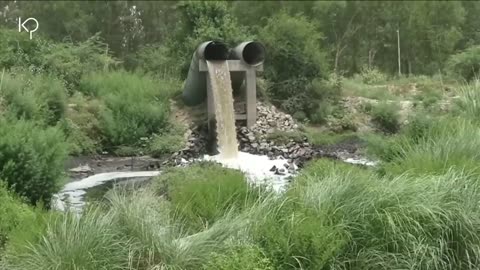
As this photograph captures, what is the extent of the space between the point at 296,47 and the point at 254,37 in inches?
43.8

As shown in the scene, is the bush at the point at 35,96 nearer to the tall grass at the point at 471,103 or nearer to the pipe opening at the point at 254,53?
the pipe opening at the point at 254,53

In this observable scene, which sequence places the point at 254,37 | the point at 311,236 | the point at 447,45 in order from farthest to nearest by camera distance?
1. the point at 447,45
2. the point at 254,37
3. the point at 311,236

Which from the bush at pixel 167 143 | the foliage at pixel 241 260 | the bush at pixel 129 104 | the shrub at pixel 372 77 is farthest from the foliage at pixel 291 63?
the foliage at pixel 241 260

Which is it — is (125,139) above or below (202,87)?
below

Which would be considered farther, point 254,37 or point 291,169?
point 254,37

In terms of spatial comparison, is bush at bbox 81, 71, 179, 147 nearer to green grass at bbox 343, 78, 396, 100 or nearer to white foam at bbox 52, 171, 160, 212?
white foam at bbox 52, 171, 160, 212

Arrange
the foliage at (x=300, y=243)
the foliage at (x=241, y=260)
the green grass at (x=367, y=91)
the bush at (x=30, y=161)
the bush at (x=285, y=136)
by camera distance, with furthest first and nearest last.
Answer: the green grass at (x=367, y=91)
the bush at (x=285, y=136)
the bush at (x=30, y=161)
the foliage at (x=300, y=243)
the foliage at (x=241, y=260)

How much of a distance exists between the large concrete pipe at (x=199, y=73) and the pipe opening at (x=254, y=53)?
53cm

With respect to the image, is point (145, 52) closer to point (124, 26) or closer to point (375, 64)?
point (124, 26)

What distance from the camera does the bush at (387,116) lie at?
15289mm

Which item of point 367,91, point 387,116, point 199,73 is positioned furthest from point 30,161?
point 367,91

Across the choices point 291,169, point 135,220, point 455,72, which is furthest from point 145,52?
point 135,220

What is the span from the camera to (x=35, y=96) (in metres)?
11.5

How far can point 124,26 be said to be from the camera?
30.8 meters
